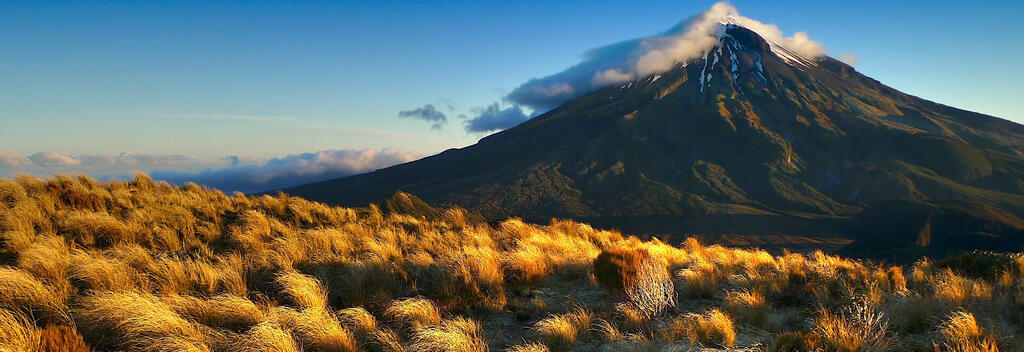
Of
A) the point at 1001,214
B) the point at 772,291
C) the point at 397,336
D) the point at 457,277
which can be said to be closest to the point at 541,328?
the point at 397,336

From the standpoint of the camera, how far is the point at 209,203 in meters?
12.2

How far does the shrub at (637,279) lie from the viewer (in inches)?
254

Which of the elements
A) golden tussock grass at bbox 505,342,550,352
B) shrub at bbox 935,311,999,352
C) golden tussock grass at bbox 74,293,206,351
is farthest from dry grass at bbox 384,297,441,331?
shrub at bbox 935,311,999,352

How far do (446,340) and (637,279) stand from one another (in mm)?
3563

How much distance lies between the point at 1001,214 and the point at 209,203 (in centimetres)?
20037

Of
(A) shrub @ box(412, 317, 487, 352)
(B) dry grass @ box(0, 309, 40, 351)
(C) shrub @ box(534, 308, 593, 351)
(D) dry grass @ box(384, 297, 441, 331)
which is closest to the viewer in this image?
(B) dry grass @ box(0, 309, 40, 351)

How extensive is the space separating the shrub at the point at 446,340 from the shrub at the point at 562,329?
748mm

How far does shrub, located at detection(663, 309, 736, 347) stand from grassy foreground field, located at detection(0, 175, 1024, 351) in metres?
0.02

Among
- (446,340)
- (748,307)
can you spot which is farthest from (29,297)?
(748,307)

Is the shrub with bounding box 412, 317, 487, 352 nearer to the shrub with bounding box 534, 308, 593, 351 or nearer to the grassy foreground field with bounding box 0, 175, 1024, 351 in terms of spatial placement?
the grassy foreground field with bounding box 0, 175, 1024, 351

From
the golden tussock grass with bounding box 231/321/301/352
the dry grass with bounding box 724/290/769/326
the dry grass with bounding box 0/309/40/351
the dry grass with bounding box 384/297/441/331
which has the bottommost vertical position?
the dry grass with bounding box 724/290/769/326

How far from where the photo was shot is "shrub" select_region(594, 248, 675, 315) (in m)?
6.44

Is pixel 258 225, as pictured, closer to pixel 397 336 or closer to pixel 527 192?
pixel 397 336

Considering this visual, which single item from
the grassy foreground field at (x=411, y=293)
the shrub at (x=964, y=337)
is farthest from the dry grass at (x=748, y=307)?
the shrub at (x=964, y=337)
